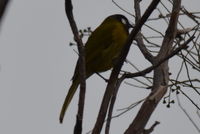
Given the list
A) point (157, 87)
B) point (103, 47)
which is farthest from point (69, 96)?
point (157, 87)

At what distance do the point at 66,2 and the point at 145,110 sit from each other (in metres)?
0.55

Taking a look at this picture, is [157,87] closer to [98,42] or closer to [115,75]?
[115,75]

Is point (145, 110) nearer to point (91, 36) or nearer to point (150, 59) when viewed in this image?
point (150, 59)

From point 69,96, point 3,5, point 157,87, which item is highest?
point 69,96

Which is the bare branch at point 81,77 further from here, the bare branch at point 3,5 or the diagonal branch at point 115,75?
the bare branch at point 3,5

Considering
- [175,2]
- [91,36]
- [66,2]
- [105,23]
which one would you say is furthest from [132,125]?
[105,23]

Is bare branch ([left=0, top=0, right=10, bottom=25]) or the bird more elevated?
the bird

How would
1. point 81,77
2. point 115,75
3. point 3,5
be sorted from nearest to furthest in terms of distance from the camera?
point 3,5, point 81,77, point 115,75

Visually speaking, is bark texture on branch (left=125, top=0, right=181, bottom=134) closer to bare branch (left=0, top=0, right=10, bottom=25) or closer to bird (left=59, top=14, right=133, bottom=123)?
bare branch (left=0, top=0, right=10, bottom=25)

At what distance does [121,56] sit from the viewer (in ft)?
5.93

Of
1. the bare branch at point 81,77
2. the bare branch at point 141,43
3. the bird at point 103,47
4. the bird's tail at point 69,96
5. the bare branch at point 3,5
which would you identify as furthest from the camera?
the bird at point 103,47

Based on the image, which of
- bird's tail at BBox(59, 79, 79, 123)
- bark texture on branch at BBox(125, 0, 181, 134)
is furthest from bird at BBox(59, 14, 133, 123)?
bark texture on branch at BBox(125, 0, 181, 134)

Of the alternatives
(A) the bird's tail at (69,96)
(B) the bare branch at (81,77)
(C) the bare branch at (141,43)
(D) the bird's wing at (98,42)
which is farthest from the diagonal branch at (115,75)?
(D) the bird's wing at (98,42)

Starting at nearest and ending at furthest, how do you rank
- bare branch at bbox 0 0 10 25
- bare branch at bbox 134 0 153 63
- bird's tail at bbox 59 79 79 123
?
bare branch at bbox 0 0 10 25 < bare branch at bbox 134 0 153 63 < bird's tail at bbox 59 79 79 123
